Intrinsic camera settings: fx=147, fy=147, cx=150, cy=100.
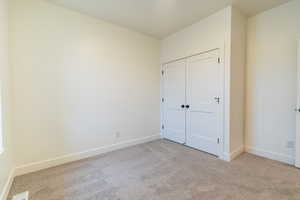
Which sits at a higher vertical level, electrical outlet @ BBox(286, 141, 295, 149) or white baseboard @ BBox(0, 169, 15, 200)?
electrical outlet @ BBox(286, 141, 295, 149)

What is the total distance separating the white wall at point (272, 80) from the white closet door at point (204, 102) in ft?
2.38

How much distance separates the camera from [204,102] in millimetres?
3020

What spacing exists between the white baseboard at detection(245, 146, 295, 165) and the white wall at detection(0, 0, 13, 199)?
384cm

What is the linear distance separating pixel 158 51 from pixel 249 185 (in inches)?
132

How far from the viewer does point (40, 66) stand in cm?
235

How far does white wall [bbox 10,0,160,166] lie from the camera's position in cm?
224

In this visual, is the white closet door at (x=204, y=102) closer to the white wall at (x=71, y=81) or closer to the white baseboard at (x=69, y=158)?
the white wall at (x=71, y=81)

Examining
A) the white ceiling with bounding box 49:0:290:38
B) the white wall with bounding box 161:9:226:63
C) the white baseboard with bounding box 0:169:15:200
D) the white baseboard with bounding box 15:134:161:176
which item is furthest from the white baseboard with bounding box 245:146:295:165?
the white baseboard with bounding box 0:169:15:200

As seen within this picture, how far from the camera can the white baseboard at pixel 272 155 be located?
2462 mm

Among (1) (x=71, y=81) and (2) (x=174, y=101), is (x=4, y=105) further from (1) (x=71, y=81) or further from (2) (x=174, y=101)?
(2) (x=174, y=101)

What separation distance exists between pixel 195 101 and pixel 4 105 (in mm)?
3111

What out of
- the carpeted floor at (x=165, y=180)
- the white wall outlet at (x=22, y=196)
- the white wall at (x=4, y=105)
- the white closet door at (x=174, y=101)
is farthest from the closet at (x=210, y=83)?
the white wall at (x=4, y=105)

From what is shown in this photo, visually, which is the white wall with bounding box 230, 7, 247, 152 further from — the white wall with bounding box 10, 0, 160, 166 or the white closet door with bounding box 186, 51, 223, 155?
the white wall with bounding box 10, 0, 160, 166

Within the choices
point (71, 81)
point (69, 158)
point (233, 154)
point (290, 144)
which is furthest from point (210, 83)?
point (69, 158)
